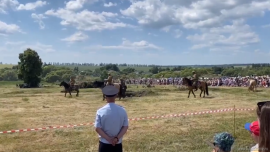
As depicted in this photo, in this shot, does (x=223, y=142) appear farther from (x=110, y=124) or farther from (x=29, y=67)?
(x=29, y=67)

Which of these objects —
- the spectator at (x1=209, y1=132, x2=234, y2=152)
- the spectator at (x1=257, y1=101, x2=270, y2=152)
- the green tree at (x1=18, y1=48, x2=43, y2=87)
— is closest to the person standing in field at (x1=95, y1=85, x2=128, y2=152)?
the spectator at (x1=209, y1=132, x2=234, y2=152)

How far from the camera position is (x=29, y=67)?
52938 mm

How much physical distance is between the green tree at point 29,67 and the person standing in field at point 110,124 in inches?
2028

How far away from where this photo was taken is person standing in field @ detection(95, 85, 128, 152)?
14.9ft

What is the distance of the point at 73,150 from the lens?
808 centimetres

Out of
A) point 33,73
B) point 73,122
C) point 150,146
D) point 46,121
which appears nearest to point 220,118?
point 150,146

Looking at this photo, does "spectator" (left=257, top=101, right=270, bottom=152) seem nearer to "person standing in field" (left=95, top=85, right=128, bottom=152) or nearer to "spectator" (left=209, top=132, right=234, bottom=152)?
"spectator" (left=209, top=132, right=234, bottom=152)

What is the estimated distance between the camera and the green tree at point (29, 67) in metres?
52.9

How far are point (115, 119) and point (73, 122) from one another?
843cm

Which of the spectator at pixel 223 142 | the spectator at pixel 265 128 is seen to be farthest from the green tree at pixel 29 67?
the spectator at pixel 265 128

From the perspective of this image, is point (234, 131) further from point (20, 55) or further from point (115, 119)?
point (20, 55)

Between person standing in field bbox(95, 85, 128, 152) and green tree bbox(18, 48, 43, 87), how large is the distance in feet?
169

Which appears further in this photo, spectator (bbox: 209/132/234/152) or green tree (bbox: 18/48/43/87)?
green tree (bbox: 18/48/43/87)

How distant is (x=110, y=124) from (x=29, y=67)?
5216 centimetres
